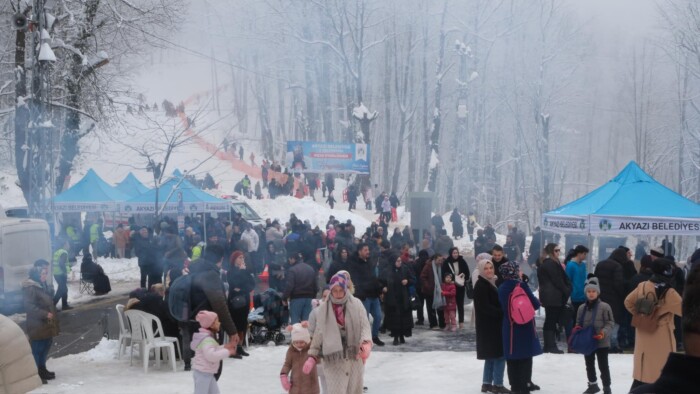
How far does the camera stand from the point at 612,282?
12.6m

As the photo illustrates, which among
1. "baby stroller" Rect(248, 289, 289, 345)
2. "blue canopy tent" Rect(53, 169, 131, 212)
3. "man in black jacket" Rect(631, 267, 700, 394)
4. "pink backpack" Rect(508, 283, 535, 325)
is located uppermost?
"blue canopy tent" Rect(53, 169, 131, 212)

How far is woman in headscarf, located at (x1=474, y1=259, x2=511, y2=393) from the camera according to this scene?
925 cm

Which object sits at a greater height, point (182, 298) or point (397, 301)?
point (182, 298)

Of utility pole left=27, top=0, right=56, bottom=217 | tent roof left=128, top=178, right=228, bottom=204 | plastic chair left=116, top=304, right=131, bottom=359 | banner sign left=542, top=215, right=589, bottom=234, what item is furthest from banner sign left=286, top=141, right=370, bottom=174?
plastic chair left=116, top=304, right=131, bottom=359

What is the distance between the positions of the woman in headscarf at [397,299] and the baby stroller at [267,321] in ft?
5.69

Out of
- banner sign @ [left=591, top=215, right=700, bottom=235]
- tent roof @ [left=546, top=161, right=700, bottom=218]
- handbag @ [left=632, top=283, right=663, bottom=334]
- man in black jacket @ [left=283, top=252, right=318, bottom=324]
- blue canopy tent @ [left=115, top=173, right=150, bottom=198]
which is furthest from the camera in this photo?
blue canopy tent @ [left=115, top=173, right=150, bottom=198]

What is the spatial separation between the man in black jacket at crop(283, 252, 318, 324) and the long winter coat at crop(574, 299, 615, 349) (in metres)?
4.50

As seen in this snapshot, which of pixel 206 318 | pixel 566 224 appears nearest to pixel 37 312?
pixel 206 318

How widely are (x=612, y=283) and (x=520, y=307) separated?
4.54 metres

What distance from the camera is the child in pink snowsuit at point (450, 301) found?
14656mm

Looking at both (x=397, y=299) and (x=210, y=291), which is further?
(x=397, y=299)

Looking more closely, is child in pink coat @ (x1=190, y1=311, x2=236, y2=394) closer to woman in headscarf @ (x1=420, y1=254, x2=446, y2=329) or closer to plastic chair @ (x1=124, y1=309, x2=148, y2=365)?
plastic chair @ (x1=124, y1=309, x2=148, y2=365)

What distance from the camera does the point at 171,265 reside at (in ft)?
54.1

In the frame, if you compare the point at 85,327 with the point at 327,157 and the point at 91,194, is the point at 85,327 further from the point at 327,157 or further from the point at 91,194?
the point at 327,157
